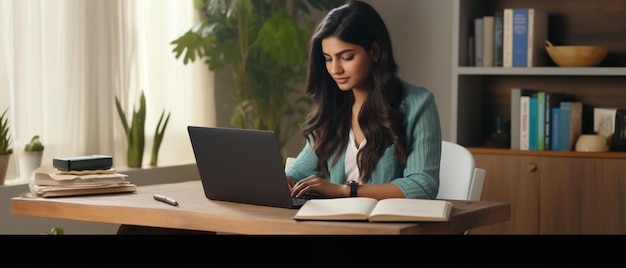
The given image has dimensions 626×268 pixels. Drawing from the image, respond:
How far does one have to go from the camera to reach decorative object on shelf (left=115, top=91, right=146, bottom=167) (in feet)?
13.9

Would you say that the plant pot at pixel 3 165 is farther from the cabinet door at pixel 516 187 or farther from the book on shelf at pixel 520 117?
the book on shelf at pixel 520 117

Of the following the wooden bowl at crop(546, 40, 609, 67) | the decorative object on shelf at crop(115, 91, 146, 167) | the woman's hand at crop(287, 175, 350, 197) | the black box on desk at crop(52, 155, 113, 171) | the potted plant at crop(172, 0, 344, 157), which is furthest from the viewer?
the potted plant at crop(172, 0, 344, 157)

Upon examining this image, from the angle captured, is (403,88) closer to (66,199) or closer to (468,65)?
(66,199)

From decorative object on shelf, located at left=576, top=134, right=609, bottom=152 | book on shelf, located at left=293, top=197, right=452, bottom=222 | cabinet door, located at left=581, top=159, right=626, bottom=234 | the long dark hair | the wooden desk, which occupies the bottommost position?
cabinet door, located at left=581, top=159, right=626, bottom=234

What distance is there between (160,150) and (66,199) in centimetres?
240

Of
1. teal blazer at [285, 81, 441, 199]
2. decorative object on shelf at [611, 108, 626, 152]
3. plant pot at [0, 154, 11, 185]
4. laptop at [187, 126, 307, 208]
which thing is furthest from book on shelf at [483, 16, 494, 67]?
laptop at [187, 126, 307, 208]

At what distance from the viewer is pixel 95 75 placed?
4191 millimetres

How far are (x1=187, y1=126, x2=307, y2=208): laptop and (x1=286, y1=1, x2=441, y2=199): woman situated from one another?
28cm

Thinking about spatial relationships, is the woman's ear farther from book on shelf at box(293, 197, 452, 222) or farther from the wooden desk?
book on shelf at box(293, 197, 452, 222)

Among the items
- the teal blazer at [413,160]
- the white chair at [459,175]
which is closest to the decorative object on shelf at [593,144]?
the white chair at [459,175]

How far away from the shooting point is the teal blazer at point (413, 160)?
7.77ft

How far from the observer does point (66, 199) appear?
7.32ft

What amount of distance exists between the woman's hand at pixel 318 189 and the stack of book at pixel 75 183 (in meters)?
0.47
